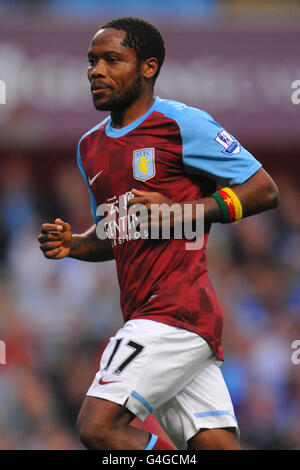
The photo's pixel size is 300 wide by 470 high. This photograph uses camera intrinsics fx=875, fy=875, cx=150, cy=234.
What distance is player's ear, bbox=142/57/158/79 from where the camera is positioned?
452 cm

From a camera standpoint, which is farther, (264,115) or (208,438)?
(264,115)

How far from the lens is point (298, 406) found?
9.07 metres

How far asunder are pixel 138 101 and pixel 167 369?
1.38 m

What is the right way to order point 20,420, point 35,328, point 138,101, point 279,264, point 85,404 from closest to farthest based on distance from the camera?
point 85,404 → point 138,101 → point 20,420 → point 35,328 → point 279,264

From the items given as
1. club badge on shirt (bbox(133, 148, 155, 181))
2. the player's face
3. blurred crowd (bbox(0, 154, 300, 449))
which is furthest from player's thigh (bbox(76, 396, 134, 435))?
blurred crowd (bbox(0, 154, 300, 449))

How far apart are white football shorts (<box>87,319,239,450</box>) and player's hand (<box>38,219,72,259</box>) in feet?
2.01

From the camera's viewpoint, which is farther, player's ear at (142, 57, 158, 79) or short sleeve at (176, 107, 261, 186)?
player's ear at (142, 57, 158, 79)

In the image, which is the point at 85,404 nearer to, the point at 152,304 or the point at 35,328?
the point at 152,304

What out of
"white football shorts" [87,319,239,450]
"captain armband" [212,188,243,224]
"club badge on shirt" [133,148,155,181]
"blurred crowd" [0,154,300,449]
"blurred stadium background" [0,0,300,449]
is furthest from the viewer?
"blurred stadium background" [0,0,300,449]

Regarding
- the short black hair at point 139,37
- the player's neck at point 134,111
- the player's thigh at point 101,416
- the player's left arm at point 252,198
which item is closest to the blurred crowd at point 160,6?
the short black hair at point 139,37

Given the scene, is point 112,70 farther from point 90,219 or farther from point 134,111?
point 90,219

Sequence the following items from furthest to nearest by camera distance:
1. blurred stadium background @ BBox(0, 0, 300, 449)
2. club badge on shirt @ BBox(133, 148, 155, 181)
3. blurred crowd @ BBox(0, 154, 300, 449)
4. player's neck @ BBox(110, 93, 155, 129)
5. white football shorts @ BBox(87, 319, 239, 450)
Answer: blurred stadium background @ BBox(0, 0, 300, 449), blurred crowd @ BBox(0, 154, 300, 449), player's neck @ BBox(110, 93, 155, 129), club badge on shirt @ BBox(133, 148, 155, 181), white football shorts @ BBox(87, 319, 239, 450)

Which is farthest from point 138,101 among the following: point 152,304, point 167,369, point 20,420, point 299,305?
point 299,305

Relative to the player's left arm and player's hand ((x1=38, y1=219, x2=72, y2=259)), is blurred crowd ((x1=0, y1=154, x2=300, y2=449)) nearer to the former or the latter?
player's hand ((x1=38, y1=219, x2=72, y2=259))
